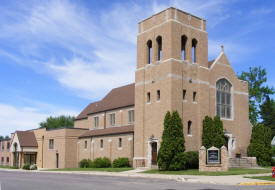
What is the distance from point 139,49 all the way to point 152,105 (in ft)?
24.8

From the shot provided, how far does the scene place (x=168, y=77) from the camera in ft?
123

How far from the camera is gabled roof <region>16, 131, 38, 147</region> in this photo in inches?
2402

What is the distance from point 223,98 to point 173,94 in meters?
8.99

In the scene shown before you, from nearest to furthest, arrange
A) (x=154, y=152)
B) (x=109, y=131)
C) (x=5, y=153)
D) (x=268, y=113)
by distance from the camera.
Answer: (x=154, y=152), (x=109, y=131), (x=268, y=113), (x=5, y=153)

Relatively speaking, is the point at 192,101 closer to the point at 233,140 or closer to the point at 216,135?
the point at 216,135

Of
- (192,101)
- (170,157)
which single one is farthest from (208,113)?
(170,157)

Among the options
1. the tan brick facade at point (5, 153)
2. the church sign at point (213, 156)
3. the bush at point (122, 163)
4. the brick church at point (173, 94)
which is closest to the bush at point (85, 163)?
the brick church at point (173, 94)

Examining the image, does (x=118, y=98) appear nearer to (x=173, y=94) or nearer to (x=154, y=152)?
(x=154, y=152)

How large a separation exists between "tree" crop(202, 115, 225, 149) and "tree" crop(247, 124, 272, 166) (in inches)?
237

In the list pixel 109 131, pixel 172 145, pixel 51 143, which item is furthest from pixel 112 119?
pixel 172 145

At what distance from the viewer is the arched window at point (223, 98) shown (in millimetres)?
42219

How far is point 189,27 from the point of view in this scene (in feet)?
132

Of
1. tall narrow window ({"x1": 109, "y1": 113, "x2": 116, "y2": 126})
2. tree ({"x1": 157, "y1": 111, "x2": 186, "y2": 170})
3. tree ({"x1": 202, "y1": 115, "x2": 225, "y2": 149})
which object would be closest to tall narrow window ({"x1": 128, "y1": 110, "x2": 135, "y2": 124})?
tall narrow window ({"x1": 109, "y1": 113, "x2": 116, "y2": 126})

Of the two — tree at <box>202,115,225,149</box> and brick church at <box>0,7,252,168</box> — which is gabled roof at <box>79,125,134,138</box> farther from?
tree at <box>202,115,225,149</box>
